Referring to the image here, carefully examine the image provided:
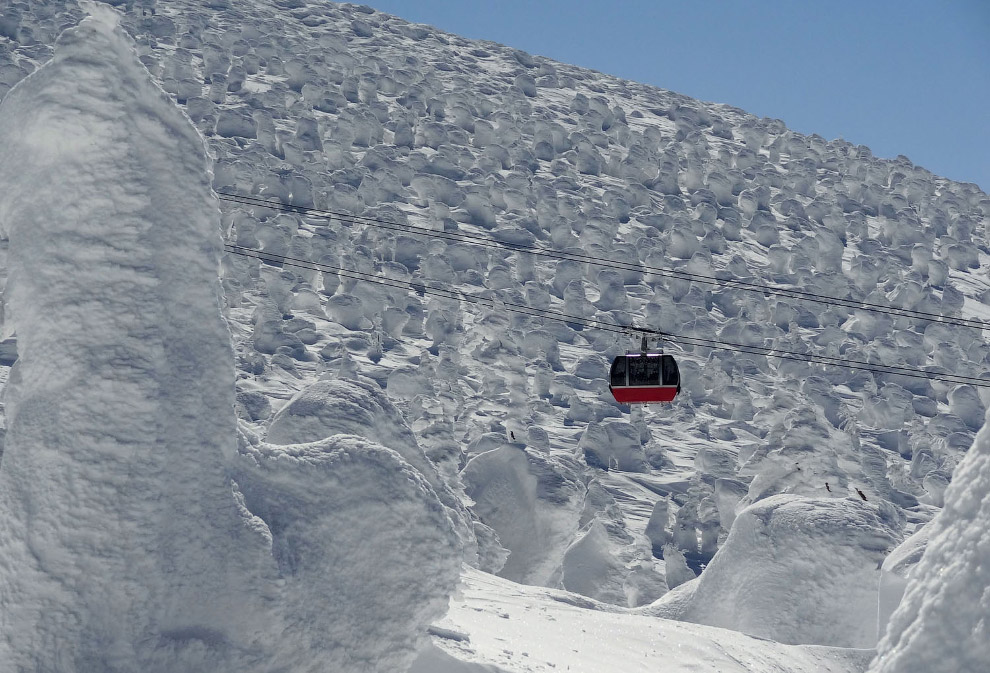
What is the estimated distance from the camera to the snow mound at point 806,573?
2236 centimetres

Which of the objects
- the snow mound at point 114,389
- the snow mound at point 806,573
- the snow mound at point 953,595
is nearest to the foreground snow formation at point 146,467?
the snow mound at point 114,389

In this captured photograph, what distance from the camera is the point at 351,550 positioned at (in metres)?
13.4

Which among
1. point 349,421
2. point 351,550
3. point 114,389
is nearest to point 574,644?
point 349,421

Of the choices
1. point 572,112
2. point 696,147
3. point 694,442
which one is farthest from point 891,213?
point 694,442

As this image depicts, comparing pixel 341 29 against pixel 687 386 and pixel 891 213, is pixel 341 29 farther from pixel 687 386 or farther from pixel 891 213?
pixel 687 386

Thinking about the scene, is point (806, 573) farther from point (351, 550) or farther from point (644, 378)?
point (351, 550)

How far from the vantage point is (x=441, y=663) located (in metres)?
14.7

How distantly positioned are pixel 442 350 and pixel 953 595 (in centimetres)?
6212

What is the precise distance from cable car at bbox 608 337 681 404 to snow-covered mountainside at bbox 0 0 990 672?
2605 mm

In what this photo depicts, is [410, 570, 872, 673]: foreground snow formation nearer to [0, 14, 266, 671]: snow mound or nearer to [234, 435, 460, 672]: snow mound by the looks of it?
[234, 435, 460, 672]: snow mound

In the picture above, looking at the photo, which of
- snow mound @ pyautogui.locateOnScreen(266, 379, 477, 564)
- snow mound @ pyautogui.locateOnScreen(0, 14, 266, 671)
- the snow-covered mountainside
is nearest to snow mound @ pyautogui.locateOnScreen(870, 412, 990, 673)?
the snow-covered mountainside

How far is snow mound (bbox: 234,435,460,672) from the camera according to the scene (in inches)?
517

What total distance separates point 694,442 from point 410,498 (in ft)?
178

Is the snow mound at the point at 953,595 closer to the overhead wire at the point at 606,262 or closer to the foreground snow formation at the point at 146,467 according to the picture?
the foreground snow formation at the point at 146,467
